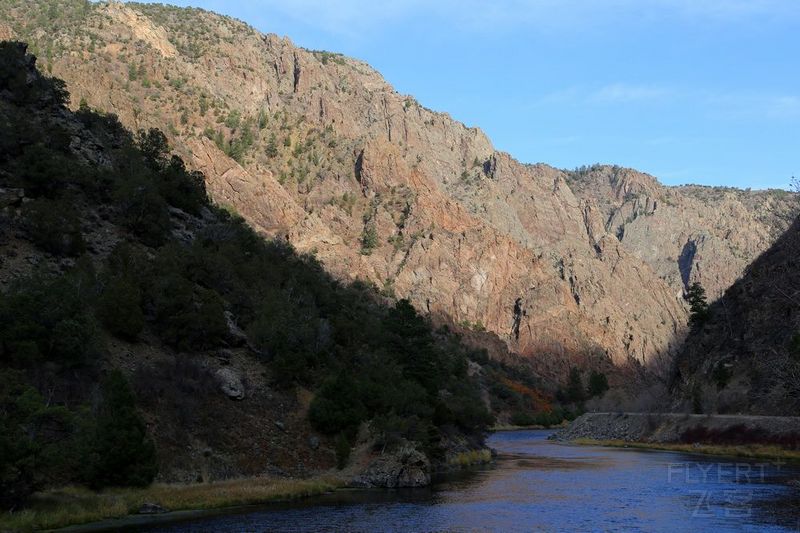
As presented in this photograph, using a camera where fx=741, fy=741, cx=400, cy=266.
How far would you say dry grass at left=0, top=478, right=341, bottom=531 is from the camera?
124ft

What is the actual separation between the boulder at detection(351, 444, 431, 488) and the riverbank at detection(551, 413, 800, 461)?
42.7m

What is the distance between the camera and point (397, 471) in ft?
197

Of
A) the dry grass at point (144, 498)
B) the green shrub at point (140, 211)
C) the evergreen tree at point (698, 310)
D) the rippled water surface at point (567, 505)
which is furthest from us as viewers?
the evergreen tree at point (698, 310)

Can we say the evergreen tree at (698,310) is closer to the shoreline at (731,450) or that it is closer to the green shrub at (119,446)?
the shoreline at (731,450)

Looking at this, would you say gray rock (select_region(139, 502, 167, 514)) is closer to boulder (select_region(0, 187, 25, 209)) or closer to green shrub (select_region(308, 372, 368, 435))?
green shrub (select_region(308, 372, 368, 435))

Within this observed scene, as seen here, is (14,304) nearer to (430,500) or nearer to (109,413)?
(109,413)

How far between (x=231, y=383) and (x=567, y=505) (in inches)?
1083

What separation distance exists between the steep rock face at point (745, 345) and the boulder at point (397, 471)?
44.5m

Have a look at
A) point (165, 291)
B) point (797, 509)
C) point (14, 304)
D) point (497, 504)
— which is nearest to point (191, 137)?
point (165, 291)

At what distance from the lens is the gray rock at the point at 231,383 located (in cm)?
5881

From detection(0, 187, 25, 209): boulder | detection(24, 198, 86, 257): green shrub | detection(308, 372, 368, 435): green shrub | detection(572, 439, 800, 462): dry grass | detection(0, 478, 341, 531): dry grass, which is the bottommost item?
detection(0, 478, 341, 531): dry grass

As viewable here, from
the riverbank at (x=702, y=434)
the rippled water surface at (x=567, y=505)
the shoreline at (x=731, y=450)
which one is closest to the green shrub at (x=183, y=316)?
the rippled water surface at (x=567, y=505)

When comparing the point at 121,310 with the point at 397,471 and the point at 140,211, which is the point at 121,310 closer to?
the point at 140,211

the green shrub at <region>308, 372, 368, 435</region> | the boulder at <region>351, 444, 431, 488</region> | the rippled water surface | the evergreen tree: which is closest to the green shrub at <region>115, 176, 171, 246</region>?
the green shrub at <region>308, 372, 368, 435</region>
